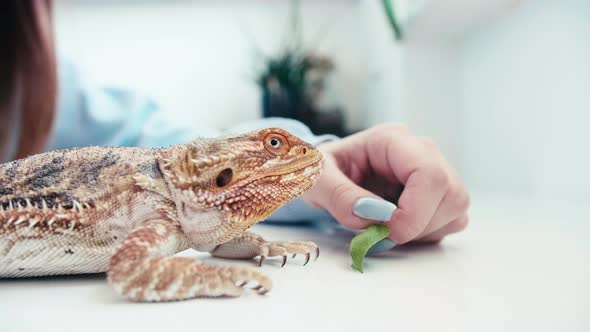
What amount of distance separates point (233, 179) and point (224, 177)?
0.05 feet

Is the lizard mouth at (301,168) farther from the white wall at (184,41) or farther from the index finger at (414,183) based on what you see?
the white wall at (184,41)

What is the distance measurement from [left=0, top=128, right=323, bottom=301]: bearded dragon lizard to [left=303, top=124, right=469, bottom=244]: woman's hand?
20cm

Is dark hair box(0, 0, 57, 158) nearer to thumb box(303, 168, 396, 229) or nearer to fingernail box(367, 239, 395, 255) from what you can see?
thumb box(303, 168, 396, 229)

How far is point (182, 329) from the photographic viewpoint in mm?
478

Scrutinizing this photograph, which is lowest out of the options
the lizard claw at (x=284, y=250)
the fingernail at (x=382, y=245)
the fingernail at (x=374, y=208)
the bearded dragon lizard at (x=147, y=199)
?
the fingernail at (x=382, y=245)

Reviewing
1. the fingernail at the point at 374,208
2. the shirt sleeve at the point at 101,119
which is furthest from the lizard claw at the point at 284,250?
the shirt sleeve at the point at 101,119

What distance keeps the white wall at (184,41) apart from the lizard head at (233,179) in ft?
7.22

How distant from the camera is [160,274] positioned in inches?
21.3

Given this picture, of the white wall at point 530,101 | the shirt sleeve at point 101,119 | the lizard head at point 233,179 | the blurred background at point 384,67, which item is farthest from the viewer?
the shirt sleeve at point 101,119

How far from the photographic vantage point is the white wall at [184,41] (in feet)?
9.34

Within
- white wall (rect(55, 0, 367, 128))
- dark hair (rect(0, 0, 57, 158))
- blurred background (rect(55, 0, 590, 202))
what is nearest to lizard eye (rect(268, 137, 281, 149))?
blurred background (rect(55, 0, 590, 202))

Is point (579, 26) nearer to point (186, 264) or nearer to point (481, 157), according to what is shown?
point (481, 157)

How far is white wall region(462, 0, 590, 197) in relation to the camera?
4.28ft

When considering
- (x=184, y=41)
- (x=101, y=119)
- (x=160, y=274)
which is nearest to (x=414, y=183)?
(x=160, y=274)
